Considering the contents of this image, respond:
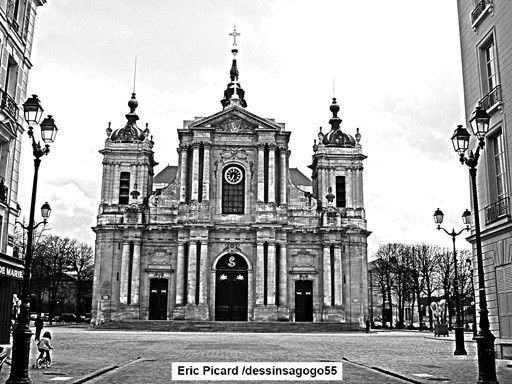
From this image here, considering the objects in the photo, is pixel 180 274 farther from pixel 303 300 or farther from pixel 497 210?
pixel 497 210

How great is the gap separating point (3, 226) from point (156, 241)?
3028cm

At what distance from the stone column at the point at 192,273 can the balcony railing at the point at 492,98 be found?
110 ft

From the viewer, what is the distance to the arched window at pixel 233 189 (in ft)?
168

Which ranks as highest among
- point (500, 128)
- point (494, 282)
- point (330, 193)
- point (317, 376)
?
point (330, 193)

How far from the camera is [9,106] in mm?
19812

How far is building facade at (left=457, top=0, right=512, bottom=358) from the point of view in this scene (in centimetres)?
1694

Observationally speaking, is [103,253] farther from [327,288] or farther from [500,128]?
[500,128]

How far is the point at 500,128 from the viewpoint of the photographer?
57.8 ft

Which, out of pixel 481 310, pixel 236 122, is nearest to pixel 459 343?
pixel 481 310

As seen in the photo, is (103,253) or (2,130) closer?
(2,130)

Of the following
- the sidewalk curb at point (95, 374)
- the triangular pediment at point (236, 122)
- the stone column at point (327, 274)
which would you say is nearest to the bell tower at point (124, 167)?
the triangular pediment at point (236, 122)

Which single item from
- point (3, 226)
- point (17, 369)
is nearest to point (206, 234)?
point (3, 226)

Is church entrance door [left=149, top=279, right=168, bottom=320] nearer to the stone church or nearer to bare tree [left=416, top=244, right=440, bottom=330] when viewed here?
the stone church

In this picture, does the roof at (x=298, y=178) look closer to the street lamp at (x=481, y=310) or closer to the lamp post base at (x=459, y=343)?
the lamp post base at (x=459, y=343)
